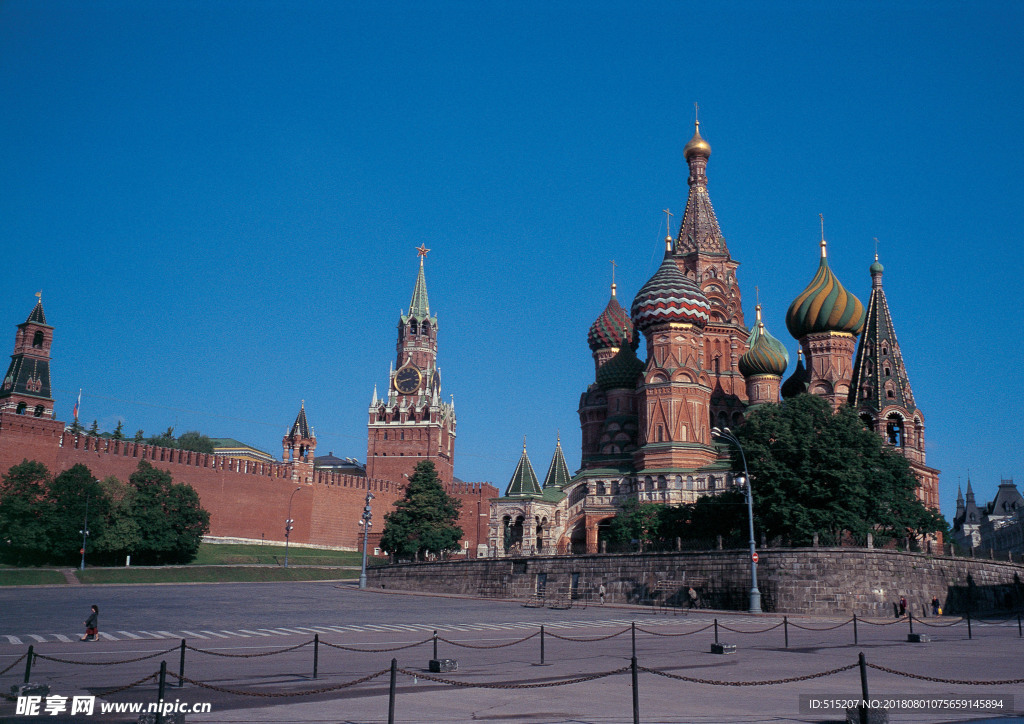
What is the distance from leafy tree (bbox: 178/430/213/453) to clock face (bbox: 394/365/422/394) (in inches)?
879

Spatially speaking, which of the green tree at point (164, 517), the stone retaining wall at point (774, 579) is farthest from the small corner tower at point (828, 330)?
the green tree at point (164, 517)

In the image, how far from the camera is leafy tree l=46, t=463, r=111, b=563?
181 ft

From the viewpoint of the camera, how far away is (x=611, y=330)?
217 ft

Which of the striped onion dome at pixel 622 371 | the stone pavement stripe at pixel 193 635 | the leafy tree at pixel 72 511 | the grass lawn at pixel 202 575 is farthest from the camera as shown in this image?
the striped onion dome at pixel 622 371

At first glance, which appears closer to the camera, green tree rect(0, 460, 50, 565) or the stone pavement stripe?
the stone pavement stripe

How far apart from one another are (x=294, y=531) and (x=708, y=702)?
7101 centimetres

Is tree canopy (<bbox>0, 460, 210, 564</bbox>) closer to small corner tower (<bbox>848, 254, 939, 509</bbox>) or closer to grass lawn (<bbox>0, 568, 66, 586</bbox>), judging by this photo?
grass lawn (<bbox>0, 568, 66, 586</bbox>)

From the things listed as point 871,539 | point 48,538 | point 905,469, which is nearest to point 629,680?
point 871,539

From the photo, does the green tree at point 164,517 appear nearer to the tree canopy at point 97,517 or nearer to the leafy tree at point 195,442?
the tree canopy at point 97,517

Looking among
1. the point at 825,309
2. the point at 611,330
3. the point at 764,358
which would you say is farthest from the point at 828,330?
the point at 611,330

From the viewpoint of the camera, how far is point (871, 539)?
3562cm

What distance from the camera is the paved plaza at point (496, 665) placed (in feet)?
38.8

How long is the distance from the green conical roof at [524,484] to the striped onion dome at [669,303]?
40.1ft

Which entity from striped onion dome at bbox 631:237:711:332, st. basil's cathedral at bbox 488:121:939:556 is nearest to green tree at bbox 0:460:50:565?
st. basil's cathedral at bbox 488:121:939:556
